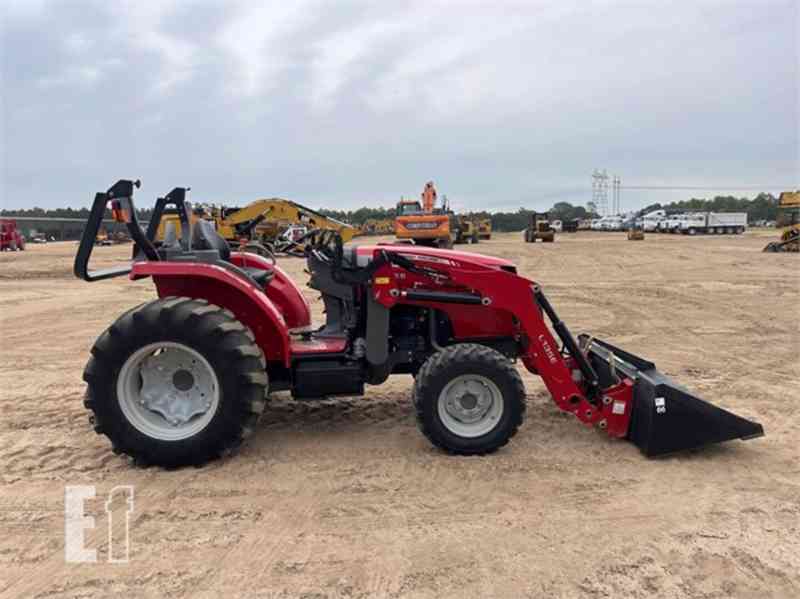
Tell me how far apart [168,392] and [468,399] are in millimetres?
1991

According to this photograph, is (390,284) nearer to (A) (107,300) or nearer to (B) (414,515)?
(B) (414,515)

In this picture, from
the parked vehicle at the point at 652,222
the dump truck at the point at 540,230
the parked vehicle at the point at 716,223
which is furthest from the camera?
the parked vehicle at the point at 652,222

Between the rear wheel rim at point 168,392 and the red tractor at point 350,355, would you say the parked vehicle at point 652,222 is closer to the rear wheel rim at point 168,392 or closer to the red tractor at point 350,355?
the red tractor at point 350,355

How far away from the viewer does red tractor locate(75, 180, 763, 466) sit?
364 cm

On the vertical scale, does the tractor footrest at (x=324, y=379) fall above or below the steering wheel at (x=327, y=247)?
below

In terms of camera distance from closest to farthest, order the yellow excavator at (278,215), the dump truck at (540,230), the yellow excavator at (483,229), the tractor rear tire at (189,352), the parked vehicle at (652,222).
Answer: the tractor rear tire at (189,352)
the yellow excavator at (278,215)
the dump truck at (540,230)
the yellow excavator at (483,229)
the parked vehicle at (652,222)

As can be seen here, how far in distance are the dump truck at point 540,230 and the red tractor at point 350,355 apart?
31.2 meters

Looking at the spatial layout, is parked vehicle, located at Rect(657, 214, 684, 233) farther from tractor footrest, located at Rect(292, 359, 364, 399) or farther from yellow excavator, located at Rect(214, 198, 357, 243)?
tractor footrest, located at Rect(292, 359, 364, 399)

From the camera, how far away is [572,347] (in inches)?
162

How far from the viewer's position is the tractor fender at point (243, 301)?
3.94 m

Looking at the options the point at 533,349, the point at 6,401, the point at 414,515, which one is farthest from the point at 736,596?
the point at 6,401

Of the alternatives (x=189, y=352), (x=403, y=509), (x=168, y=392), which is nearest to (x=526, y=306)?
(x=403, y=509)

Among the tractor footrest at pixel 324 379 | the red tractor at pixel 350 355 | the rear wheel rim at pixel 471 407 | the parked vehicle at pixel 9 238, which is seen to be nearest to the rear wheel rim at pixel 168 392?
the red tractor at pixel 350 355

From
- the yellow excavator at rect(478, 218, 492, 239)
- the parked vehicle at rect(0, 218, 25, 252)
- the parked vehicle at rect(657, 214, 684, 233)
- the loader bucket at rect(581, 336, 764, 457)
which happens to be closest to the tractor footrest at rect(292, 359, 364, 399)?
the loader bucket at rect(581, 336, 764, 457)
